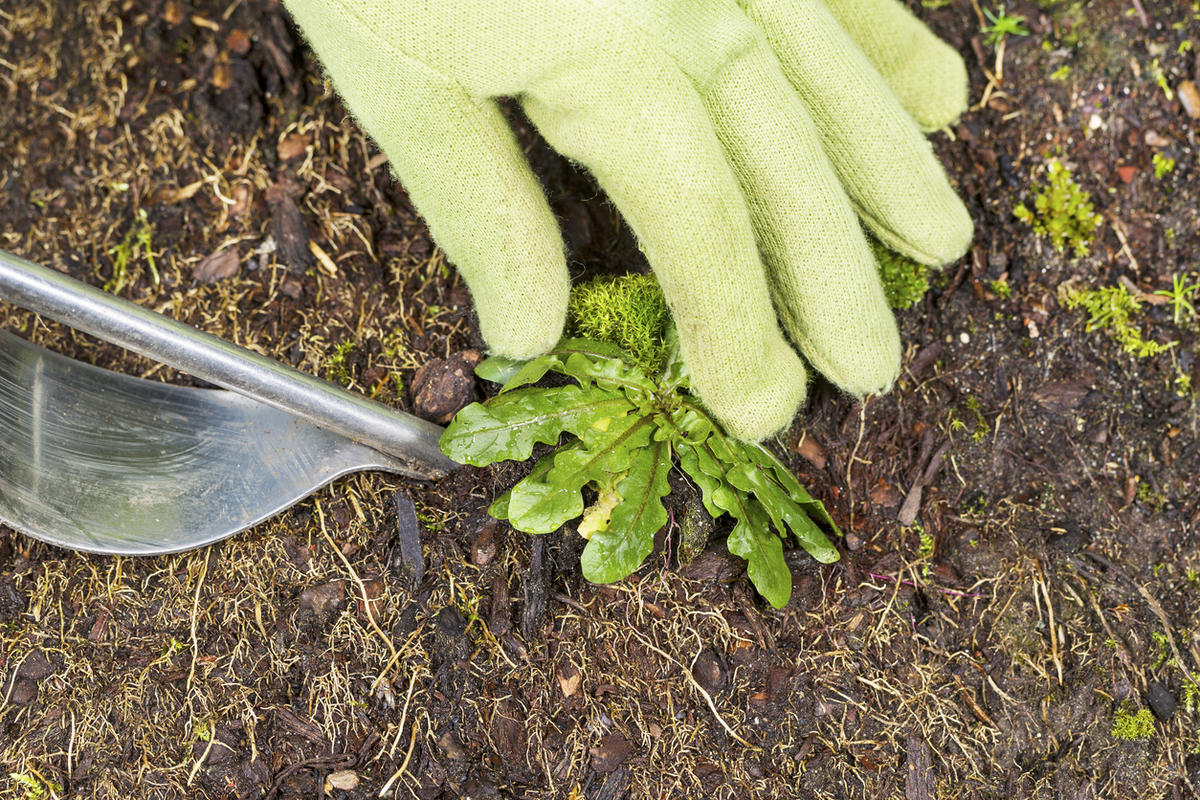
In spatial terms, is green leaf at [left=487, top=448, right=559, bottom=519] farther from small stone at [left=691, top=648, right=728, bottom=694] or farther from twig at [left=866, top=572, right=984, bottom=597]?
twig at [left=866, top=572, right=984, bottom=597]

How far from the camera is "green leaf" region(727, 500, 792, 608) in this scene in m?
1.83

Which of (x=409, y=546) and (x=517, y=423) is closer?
(x=517, y=423)

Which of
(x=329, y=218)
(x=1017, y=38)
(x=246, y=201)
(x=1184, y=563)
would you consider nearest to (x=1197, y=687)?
(x=1184, y=563)

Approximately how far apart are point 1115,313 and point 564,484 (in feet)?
5.04

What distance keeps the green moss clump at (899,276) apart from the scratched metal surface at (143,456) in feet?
4.14

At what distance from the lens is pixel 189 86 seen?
2.33 metres

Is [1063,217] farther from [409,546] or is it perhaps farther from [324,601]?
[324,601]

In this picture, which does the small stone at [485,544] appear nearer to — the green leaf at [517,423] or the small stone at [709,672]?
the green leaf at [517,423]

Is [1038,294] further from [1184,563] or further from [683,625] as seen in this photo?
[683,625]

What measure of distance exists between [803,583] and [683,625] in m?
0.31

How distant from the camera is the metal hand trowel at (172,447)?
1.80m

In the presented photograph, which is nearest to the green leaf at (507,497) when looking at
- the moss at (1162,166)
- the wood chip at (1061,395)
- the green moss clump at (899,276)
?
the green moss clump at (899,276)

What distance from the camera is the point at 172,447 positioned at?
1.99 meters

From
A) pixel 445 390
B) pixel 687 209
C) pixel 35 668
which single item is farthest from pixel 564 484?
pixel 35 668
